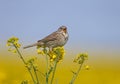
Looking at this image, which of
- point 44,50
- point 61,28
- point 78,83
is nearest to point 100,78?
point 78,83

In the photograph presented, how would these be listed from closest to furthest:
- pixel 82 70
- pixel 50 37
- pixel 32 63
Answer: pixel 32 63
pixel 50 37
pixel 82 70

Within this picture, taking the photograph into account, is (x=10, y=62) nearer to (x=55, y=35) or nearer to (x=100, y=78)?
(x=100, y=78)

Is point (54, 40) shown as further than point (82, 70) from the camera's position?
No

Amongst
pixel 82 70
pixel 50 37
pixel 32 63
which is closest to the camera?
pixel 32 63

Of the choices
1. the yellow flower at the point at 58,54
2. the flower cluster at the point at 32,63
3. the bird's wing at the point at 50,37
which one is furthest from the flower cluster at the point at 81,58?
the bird's wing at the point at 50,37

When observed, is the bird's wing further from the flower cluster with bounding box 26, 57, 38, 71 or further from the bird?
the flower cluster with bounding box 26, 57, 38, 71

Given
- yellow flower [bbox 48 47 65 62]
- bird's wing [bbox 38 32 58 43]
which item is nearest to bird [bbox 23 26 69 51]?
bird's wing [bbox 38 32 58 43]

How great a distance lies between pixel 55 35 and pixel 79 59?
1.21m

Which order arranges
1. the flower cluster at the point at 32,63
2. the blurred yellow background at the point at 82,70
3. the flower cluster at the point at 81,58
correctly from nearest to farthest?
the flower cluster at the point at 32,63 < the flower cluster at the point at 81,58 < the blurred yellow background at the point at 82,70

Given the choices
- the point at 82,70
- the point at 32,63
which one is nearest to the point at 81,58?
the point at 32,63

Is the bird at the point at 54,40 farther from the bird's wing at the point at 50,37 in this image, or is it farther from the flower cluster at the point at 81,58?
the flower cluster at the point at 81,58

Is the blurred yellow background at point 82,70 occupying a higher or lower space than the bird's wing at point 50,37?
lower

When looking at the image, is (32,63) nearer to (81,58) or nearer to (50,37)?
(81,58)

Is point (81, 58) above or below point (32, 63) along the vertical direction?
below
